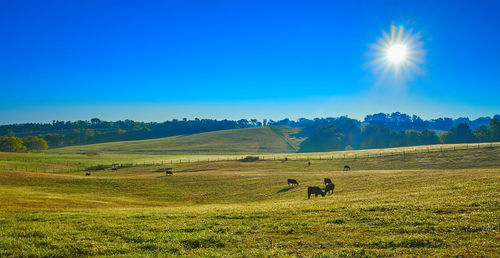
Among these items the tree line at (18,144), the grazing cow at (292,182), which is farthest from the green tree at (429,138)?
the tree line at (18,144)

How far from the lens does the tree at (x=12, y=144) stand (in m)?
155

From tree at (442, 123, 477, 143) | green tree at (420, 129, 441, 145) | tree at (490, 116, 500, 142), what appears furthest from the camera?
green tree at (420, 129, 441, 145)

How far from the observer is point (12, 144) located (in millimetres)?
157625

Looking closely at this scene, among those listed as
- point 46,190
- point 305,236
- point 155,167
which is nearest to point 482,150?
point 305,236

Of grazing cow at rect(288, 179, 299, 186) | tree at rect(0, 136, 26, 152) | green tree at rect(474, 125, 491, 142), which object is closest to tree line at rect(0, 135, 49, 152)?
tree at rect(0, 136, 26, 152)

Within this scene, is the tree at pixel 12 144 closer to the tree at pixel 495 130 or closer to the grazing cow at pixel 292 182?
the grazing cow at pixel 292 182

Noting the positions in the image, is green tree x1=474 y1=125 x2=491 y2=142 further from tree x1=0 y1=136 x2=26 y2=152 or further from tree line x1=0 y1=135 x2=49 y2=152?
tree line x1=0 y1=135 x2=49 y2=152

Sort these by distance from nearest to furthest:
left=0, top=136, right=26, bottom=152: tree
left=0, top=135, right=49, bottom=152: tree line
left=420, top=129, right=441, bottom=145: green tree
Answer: left=0, top=136, right=26, bottom=152: tree, left=0, top=135, right=49, bottom=152: tree line, left=420, top=129, right=441, bottom=145: green tree

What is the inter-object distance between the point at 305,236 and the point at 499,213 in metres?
9.99

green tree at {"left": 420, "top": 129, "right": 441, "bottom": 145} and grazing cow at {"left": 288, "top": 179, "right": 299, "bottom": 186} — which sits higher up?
green tree at {"left": 420, "top": 129, "right": 441, "bottom": 145}

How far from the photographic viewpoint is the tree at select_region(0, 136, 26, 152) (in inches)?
6115

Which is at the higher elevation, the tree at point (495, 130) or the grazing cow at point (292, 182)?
the tree at point (495, 130)

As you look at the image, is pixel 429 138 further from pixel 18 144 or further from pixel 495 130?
pixel 18 144

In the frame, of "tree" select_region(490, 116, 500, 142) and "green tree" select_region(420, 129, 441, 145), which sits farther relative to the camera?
"green tree" select_region(420, 129, 441, 145)
